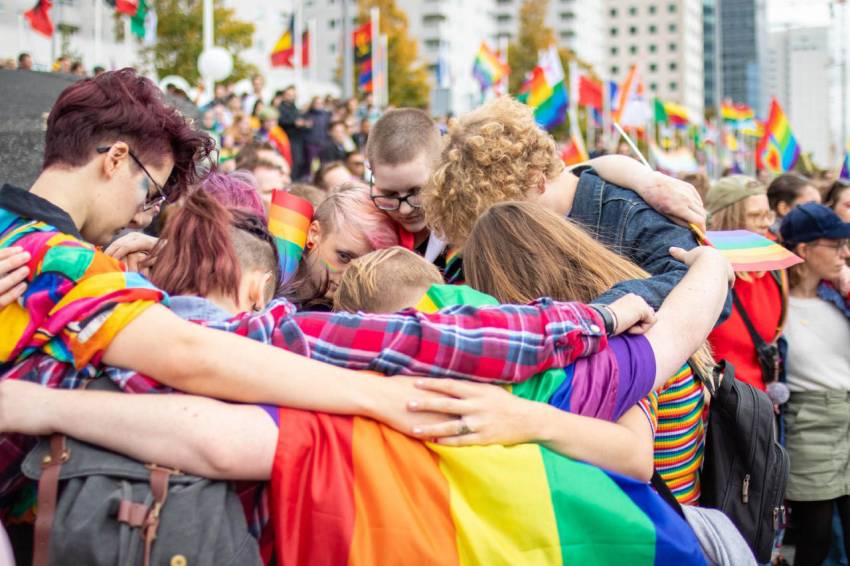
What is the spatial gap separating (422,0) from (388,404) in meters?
95.4

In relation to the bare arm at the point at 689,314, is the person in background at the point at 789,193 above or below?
above

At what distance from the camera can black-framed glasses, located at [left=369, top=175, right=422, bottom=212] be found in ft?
12.9

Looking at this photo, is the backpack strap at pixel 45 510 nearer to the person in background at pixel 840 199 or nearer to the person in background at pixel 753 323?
the person in background at pixel 753 323

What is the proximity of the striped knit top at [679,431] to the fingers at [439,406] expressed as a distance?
32.1 inches

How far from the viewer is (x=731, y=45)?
172m

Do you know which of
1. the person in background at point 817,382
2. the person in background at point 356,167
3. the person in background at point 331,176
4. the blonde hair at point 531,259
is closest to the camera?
the blonde hair at point 531,259

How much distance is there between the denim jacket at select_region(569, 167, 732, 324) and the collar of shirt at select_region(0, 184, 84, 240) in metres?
1.77

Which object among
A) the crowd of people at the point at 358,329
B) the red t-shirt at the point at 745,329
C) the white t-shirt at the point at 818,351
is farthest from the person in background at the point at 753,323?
the crowd of people at the point at 358,329

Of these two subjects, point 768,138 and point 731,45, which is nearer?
point 768,138

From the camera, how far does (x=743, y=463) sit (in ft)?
9.59

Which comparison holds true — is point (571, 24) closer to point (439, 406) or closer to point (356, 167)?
point (356, 167)

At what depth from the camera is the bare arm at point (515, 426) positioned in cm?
216

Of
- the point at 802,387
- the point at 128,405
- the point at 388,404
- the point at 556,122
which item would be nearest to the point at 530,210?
the point at 388,404

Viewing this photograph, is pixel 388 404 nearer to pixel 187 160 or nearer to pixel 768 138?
pixel 187 160
